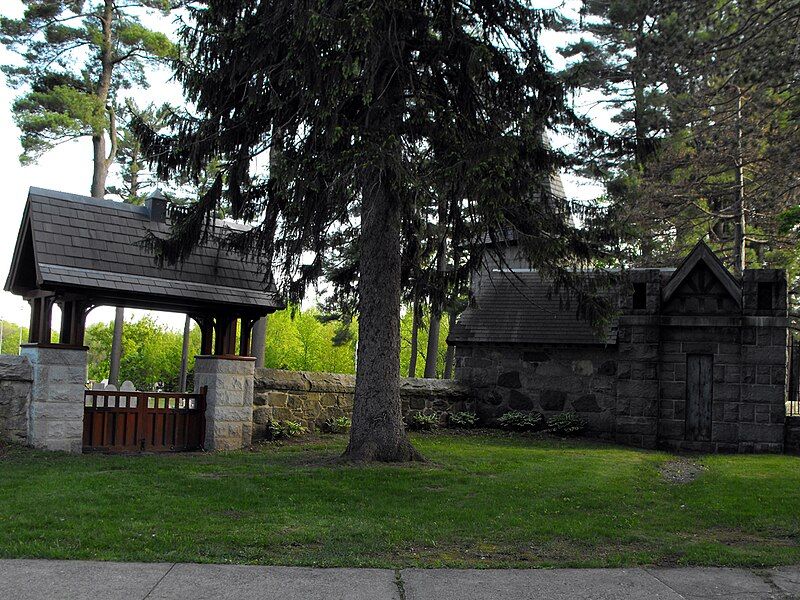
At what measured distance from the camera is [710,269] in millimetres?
17297

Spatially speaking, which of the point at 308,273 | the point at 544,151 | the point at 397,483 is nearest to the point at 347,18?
the point at 544,151

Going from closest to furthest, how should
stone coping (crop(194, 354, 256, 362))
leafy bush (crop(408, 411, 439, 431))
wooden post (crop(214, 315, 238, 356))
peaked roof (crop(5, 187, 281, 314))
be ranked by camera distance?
1. peaked roof (crop(5, 187, 281, 314))
2. stone coping (crop(194, 354, 256, 362))
3. wooden post (crop(214, 315, 238, 356))
4. leafy bush (crop(408, 411, 439, 431))

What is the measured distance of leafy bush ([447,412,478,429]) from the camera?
19.4m

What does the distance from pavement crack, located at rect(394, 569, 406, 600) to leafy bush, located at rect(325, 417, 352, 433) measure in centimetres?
1065

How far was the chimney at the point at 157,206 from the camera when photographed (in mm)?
14852

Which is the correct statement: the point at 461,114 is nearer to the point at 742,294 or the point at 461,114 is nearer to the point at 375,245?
the point at 375,245

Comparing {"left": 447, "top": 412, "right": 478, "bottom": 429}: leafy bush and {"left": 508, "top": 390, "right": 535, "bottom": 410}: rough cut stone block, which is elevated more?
{"left": 508, "top": 390, "right": 535, "bottom": 410}: rough cut stone block

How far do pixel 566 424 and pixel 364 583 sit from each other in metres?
13.3

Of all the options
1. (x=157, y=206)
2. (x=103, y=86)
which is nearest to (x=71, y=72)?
(x=103, y=86)

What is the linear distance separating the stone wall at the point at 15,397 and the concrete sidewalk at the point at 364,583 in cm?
702

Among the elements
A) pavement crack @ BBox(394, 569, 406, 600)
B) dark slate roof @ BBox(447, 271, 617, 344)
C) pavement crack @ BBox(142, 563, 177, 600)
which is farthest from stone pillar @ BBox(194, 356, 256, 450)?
pavement crack @ BBox(394, 569, 406, 600)

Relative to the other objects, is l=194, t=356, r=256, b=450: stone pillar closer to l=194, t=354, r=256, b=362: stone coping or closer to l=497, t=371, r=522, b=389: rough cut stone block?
l=194, t=354, r=256, b=362: stone coping

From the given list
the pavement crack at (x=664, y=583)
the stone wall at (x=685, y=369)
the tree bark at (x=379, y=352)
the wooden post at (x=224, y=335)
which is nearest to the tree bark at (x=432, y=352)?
the stone wall at (x=685, y=369)

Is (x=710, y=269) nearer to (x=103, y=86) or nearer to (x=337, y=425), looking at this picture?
(x=337, y=425)
